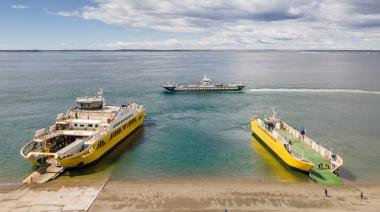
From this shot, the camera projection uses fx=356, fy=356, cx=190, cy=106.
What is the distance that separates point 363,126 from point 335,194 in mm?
36769

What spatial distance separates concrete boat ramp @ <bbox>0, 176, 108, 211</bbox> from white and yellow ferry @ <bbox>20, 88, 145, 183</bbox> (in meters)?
2.48

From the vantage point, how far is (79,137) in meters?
49.8

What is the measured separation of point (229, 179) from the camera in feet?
135

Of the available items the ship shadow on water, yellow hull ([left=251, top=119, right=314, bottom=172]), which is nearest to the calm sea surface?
the ship shadow on water

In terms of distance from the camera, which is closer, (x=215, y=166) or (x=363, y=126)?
(x=215, y=166)

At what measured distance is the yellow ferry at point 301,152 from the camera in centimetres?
4097

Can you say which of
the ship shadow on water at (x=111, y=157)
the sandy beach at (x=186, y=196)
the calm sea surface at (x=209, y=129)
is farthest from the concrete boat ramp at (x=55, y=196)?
the calm sea surface at (x=209, y=129)

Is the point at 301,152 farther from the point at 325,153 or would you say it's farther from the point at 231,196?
the point at 231,196

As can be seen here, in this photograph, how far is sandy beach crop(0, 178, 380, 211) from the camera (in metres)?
32.7

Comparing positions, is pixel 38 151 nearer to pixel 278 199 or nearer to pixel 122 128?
pixel 122 128

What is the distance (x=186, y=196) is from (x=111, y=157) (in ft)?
60.4

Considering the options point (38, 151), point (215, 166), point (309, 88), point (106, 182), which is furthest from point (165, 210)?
point (309, 88)

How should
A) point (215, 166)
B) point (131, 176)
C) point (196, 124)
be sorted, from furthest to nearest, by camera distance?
point (196, 124), point (215, 166), point (131, 176)

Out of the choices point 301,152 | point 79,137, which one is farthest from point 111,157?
point 301,152
